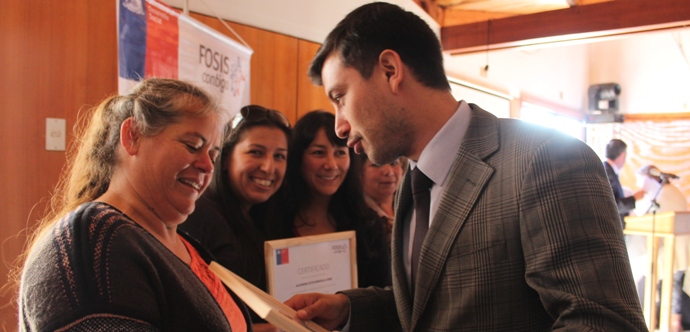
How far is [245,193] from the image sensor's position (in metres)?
2.04

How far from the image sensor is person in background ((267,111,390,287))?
7.27ft

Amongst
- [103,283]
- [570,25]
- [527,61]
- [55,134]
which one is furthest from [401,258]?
[527,61]

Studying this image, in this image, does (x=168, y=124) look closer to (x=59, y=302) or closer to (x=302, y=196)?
(x=59, y=302)

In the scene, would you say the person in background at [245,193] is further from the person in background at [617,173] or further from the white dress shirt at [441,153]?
the person in background at [617,173]

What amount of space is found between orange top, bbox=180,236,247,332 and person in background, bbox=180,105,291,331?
483 millimetres

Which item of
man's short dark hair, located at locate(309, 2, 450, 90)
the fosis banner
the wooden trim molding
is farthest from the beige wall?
the wooden trim molding

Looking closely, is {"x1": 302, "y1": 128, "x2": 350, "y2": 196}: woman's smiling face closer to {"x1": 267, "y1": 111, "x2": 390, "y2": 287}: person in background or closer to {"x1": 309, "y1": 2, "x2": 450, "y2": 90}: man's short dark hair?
{"x1": 267, "y1": 111, "x2": 390, "y2": 287}: person in background

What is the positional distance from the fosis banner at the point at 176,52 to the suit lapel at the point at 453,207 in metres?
0.99

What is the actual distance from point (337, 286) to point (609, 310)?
1289mm

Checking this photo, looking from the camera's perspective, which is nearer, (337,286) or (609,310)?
(609,310)

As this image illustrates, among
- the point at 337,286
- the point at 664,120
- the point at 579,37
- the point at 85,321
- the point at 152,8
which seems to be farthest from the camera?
the point at 664,120

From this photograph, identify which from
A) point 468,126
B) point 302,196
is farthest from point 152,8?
point 468,126

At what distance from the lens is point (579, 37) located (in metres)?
5.31

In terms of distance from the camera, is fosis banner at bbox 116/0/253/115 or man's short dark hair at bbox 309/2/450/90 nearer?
man's short dark hair at bbox 309/2/450/90
